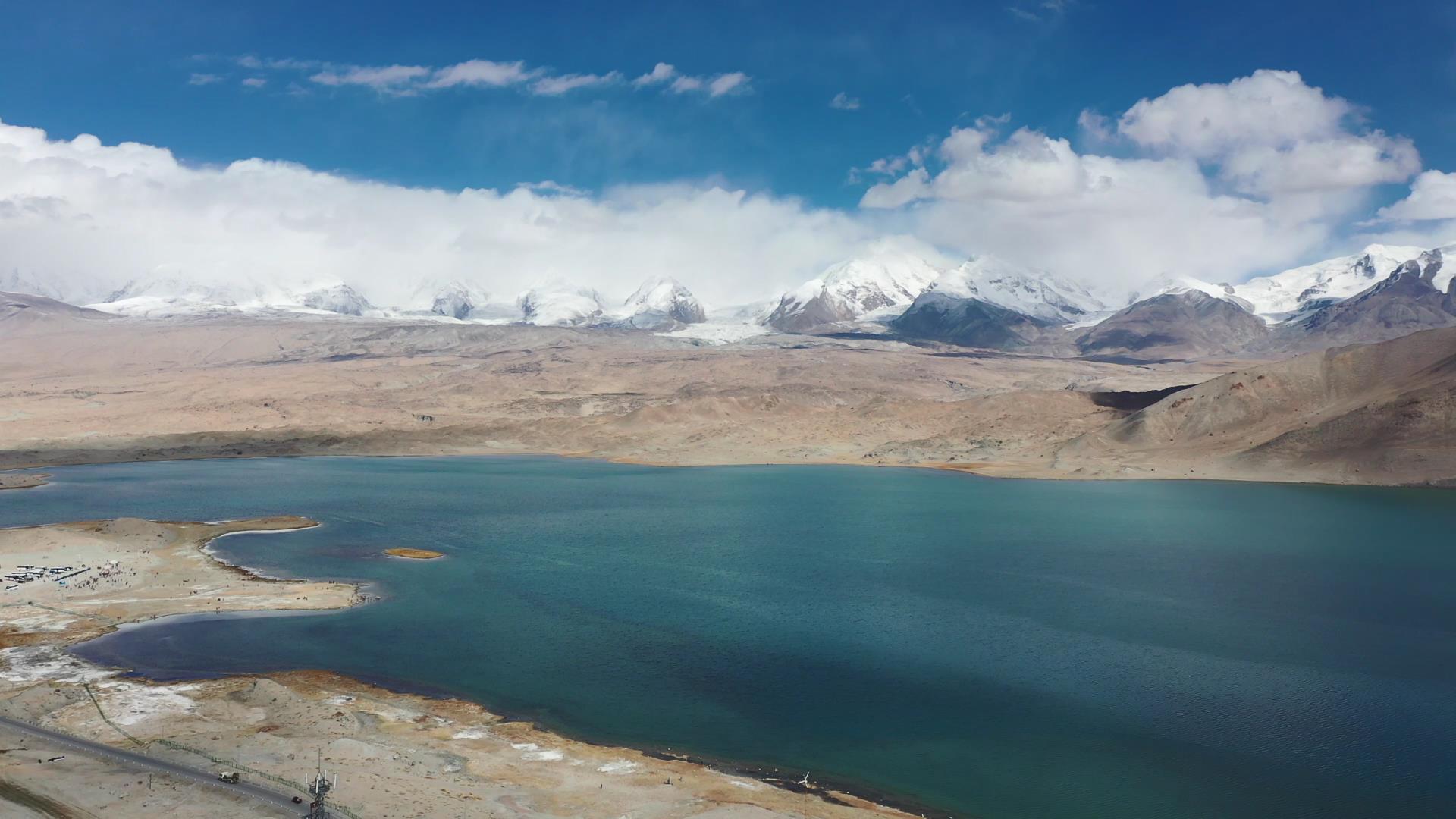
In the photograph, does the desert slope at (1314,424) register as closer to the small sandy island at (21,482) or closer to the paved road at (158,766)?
the paved road at (158,766)

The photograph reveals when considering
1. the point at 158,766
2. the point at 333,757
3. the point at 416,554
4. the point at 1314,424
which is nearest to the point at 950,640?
the point at 333,757

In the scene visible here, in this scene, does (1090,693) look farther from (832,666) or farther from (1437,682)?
(1437,682)

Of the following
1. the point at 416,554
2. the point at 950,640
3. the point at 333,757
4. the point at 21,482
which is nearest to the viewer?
the point at 333,757

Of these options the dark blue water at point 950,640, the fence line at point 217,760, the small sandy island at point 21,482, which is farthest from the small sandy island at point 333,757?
the small sandy island at point 21,482

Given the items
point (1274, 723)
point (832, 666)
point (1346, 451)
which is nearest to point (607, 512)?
point (832, 666)

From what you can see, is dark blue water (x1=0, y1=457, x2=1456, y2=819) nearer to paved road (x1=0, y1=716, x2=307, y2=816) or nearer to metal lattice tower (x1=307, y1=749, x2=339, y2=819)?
paved road (x1=0, y1=716, x2=307, y2=816)

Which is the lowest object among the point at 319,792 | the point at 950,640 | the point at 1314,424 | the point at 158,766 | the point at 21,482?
the point at 21,482

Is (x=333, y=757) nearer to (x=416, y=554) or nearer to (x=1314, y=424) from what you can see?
(x=416, y=554)
